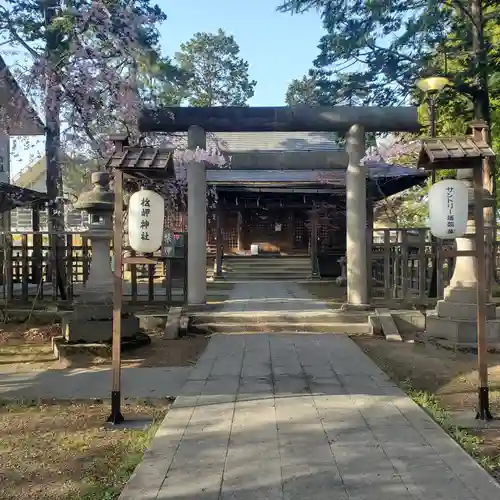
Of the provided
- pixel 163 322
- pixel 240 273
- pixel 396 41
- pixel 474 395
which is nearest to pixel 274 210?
pixel 240 273

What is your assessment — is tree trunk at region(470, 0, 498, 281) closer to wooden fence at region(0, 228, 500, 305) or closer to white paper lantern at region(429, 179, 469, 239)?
wooden fence at region(0, 228, 500, 305)

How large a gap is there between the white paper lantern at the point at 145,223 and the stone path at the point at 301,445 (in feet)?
5.44

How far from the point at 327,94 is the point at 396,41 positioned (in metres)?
2.21

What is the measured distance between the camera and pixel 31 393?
20.4 ft

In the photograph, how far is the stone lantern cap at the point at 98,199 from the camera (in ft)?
27.7

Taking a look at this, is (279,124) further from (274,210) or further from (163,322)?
(274,210)

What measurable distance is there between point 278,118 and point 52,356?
6.16m

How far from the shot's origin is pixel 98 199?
8492 mm

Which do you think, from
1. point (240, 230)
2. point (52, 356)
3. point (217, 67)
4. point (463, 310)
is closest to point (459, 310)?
point (463, 310)

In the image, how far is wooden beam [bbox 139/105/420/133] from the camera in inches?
430

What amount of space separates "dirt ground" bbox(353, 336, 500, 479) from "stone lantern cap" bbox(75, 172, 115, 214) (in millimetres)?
4644

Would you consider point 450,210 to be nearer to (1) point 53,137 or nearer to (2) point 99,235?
(2) point 99,235

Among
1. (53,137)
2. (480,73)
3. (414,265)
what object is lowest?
(414,265)

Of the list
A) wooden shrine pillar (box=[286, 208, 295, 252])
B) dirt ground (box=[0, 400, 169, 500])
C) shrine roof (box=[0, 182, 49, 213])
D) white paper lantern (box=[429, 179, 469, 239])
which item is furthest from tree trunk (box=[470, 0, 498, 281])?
shrine roof (box=[0, 182, 49, 213])
